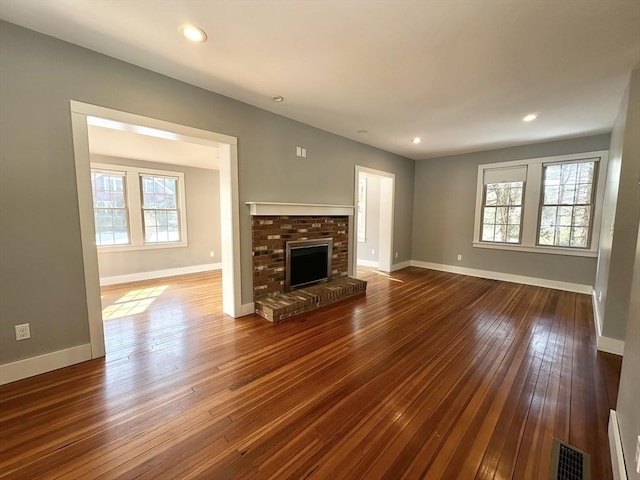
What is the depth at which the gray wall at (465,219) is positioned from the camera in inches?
183

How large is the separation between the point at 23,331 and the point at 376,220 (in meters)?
5.97

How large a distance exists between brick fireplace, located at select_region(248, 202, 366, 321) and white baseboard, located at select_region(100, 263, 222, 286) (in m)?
3.15

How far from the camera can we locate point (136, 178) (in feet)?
17.3

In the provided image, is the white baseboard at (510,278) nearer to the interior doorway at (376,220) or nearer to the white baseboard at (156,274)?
the interior doorway at (376,220)

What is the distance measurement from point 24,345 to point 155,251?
3.61m

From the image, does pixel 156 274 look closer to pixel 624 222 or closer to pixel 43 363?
pixel 43 363

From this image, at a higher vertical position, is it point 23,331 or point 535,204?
point 535,204

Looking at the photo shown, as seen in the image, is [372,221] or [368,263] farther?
[368,263]

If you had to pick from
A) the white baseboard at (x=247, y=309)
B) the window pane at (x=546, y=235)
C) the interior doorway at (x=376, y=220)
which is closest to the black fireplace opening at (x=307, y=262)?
the white baseboard at (x=247, y=309)

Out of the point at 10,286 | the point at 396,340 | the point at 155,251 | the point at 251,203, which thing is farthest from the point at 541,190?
the point at 155,251

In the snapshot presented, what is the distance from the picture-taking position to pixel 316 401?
1.93 meters

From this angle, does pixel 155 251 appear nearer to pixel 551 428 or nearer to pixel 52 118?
pixel 52 118

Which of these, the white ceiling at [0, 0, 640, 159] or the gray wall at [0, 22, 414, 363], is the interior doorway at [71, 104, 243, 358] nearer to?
the gray wall at [0, 22, 414, 363]

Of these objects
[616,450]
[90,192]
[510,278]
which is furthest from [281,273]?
[510,278]
